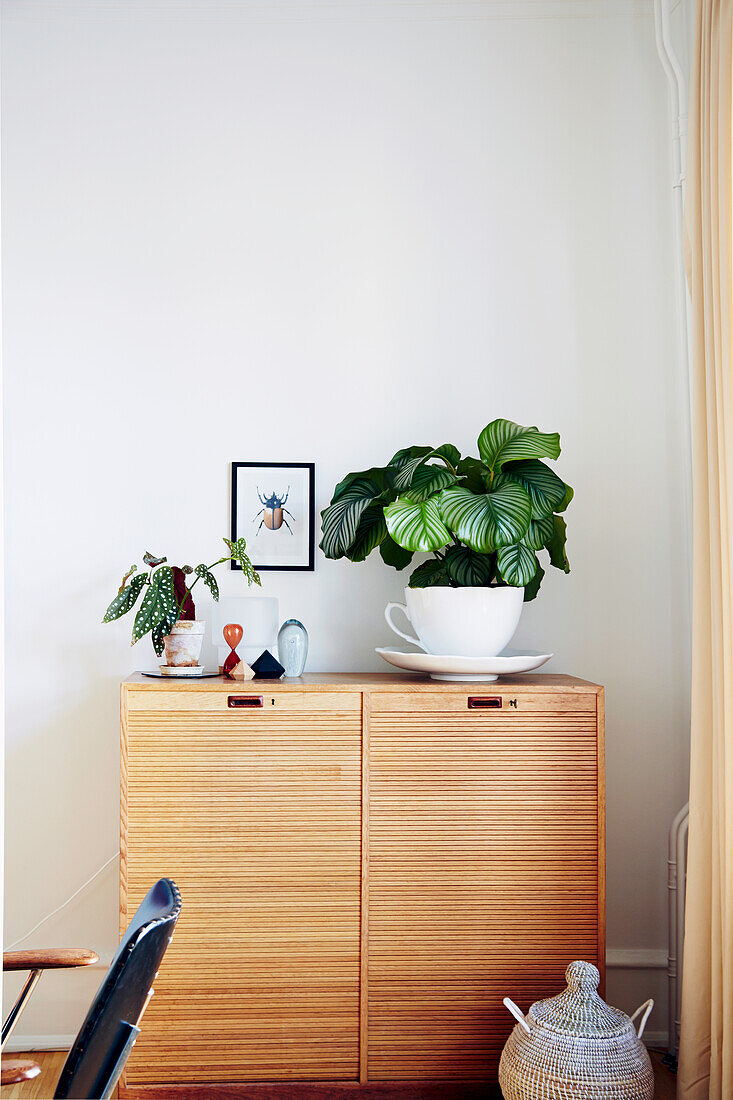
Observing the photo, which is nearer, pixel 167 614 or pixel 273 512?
pixel 167 614

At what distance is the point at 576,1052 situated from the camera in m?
1.89

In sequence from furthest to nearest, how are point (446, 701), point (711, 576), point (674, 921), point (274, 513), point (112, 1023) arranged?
1. point (274, 513)
2. point (674, 921)
3. point (446, 701)
4. point (711, 576)
5. point (112, 1023)

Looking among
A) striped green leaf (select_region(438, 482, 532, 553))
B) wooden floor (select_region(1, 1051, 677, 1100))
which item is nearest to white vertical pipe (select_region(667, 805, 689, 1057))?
wooden floor (select_region(1, 1051, 677, 1100))

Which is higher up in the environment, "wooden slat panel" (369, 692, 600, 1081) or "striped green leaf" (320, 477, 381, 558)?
"striped green leaf" (320, 477, 381, 558)

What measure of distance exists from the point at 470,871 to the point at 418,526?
0.86 meters

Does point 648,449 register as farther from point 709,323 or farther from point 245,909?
point 245,909

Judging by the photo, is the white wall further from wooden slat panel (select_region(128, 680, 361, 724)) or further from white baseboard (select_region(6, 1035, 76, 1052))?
white baseboard (select_region(6, 1035, 76, 1052))

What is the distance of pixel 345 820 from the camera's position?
216 cm

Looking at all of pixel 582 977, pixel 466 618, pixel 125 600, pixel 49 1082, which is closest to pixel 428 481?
pixel 466 618

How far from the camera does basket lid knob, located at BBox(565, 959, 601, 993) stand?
196cm

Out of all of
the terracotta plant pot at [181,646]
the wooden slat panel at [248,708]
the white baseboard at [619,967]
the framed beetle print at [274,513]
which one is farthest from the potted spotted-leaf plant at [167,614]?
the white baseboard at [619,967]

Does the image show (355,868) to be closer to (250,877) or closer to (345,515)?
(250,877)

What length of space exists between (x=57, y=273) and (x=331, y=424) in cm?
94

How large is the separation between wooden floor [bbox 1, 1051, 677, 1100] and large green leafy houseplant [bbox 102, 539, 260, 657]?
1136 millimetres
